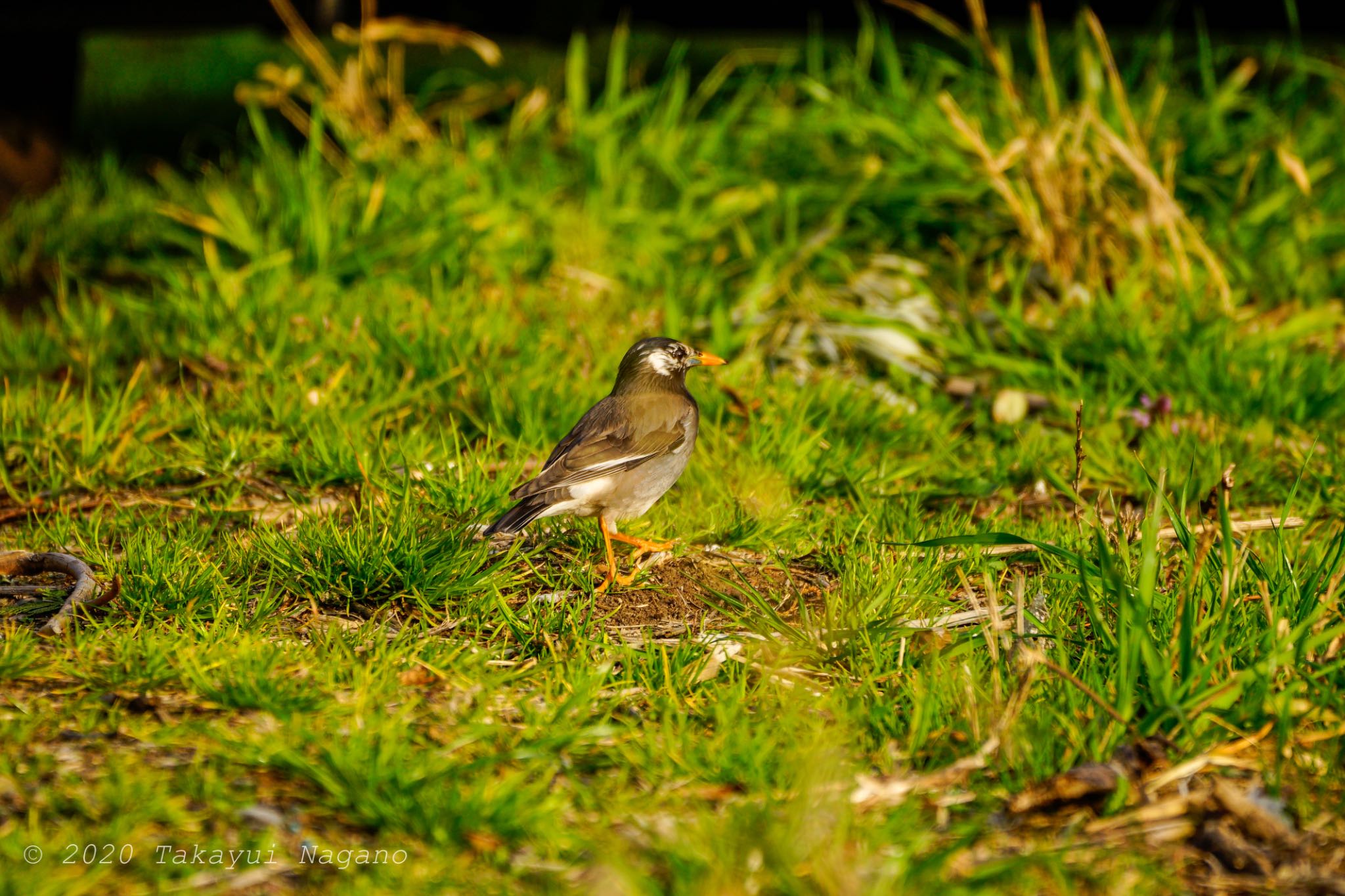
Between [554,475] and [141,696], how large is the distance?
1330 mm

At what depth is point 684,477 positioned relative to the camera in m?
4.54

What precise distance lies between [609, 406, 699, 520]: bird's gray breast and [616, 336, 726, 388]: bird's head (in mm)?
344

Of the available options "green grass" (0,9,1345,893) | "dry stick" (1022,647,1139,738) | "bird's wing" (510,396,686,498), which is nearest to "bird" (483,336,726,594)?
"bird's wing" (510,396,686,498)

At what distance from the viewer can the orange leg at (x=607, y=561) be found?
369 centimetres

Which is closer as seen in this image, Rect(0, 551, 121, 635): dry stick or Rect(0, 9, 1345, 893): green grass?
Rect(0, 9, 1345, 893): green grass

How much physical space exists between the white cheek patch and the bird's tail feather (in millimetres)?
920

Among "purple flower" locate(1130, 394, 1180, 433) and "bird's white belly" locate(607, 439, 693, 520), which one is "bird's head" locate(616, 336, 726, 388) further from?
"purple flower" locate(1130, 394, 1180, 433)

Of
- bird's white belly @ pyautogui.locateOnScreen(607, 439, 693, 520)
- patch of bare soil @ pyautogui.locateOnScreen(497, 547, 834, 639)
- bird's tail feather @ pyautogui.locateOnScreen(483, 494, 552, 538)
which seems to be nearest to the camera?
patch of bare soil @ pyautogui.locateOnScreen(497, 547, 834, 639)

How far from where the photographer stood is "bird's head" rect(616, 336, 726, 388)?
447cm

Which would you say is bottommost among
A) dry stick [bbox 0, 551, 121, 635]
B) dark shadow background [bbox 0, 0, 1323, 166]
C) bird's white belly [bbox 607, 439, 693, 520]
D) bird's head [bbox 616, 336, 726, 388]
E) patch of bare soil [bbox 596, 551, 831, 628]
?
patch of bare soil [bbox 596, 551, 831, 628]

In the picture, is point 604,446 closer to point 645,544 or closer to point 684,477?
point 645,544

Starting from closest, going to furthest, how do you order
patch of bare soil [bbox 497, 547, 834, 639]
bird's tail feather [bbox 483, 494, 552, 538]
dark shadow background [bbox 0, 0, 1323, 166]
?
patch of bare soil [bbox 497, 547, 834, 639] → bird's tail feather [bbox 483, 494, 552, 538] → dark shadow background [bbox 0, 0, 1323, 166]

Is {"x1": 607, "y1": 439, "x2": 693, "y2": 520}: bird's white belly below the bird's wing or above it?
below

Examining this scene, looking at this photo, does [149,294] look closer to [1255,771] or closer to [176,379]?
[176,379]
